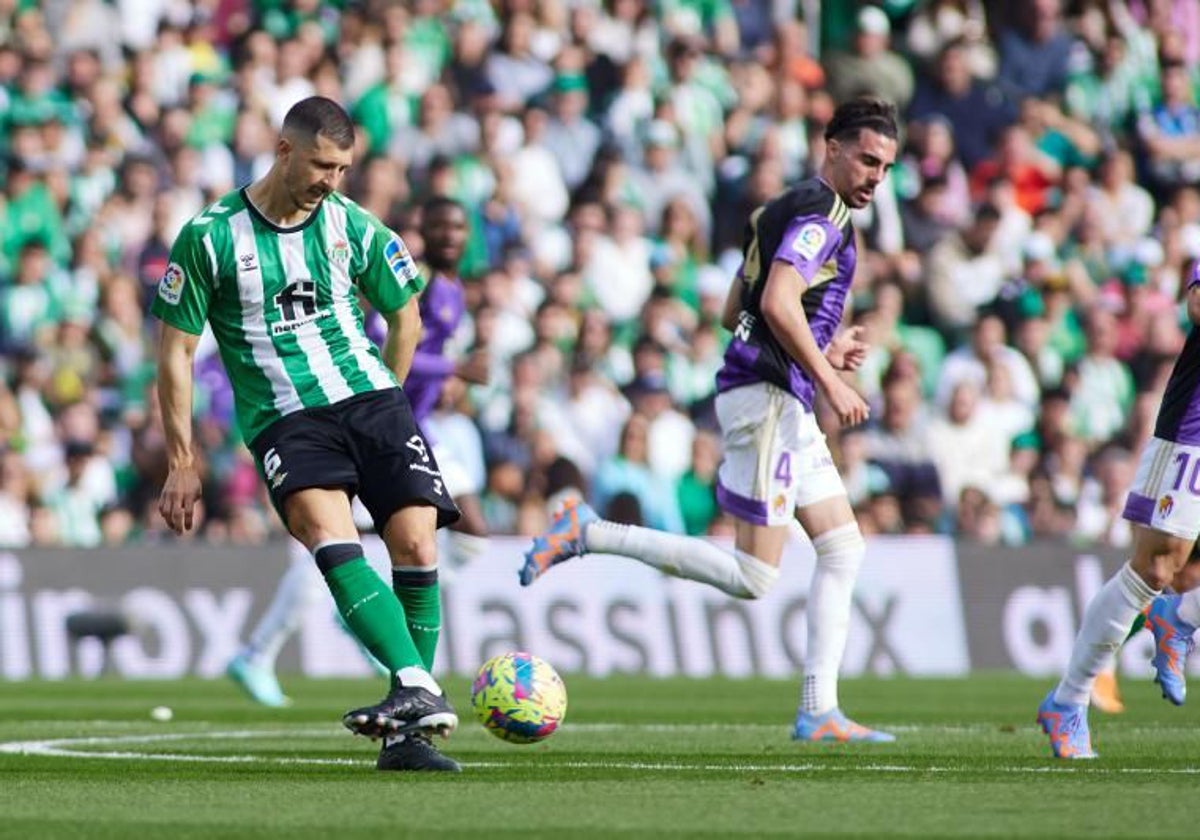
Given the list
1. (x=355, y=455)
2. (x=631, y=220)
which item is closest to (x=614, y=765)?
(x=355, y=455)

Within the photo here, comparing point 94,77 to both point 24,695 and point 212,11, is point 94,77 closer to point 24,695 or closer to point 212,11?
point 212,11

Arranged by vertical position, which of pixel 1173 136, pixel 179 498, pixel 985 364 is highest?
pixel 1173 136

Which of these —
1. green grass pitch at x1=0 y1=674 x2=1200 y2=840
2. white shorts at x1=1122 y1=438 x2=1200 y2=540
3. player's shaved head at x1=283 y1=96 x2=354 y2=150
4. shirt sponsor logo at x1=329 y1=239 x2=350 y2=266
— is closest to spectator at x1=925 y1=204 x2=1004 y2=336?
green grass pitch at x1=0 y1=674 x2=1200 y2=840

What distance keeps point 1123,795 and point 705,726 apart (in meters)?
4.10

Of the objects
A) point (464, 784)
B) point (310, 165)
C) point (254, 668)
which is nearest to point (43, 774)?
point (464, 784)

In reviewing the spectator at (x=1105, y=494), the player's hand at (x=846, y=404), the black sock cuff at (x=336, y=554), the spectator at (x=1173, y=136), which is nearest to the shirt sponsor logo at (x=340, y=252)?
the black sock cuff at (x=336, y=554)

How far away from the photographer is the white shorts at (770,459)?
9.88m

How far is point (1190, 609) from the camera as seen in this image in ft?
30.8

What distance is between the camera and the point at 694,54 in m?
21.5

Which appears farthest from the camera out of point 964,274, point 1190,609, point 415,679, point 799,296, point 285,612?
point 964,274

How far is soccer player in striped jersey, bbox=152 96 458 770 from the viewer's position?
310 inches

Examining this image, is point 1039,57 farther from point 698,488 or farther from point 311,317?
point 311,317

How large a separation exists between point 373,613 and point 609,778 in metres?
0.93

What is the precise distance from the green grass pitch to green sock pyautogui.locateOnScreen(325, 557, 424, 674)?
40 cm
